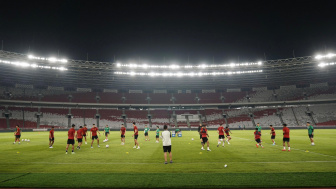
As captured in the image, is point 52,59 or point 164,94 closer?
point 52,59

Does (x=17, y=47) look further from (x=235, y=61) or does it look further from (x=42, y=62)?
(x=235, y=61)

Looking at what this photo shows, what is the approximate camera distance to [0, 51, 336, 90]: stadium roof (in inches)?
1785

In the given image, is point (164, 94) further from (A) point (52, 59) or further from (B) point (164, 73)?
(A) point (52, 59)

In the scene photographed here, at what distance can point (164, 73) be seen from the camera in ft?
191

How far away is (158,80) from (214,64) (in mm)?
19511

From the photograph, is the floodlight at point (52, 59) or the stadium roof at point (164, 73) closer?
the floodlight at point (52, 59)

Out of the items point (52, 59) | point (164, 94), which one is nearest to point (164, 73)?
point (164, 94)

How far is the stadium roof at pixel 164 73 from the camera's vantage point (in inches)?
1785

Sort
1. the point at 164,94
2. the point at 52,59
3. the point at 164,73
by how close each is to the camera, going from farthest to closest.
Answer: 1. the point at 164,94
2. the point at 164,73
3. the point at 52,59

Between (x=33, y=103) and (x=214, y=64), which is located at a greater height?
(x=214, y=64)

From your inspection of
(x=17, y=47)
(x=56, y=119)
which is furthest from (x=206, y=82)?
(x=17, y=47)

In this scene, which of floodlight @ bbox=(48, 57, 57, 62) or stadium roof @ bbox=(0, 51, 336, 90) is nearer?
floodlight @ bbox=(48, 57, 57, 62)

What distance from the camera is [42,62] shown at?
42625 millimetres

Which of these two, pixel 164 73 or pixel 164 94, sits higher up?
pixel 164 73
